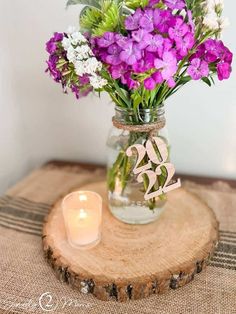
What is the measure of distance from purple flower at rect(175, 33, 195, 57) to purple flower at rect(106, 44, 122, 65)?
100 millimetres

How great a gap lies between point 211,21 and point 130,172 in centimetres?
35

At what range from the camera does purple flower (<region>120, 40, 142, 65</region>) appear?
1.81 feet

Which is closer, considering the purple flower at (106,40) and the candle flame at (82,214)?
the purple flower at (106,40)

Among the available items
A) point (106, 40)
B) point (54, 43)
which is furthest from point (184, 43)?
point (54, 43)

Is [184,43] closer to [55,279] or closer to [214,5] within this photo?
[214,5]

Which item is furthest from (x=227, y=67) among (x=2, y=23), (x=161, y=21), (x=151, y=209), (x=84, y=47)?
(x=2, y=23)

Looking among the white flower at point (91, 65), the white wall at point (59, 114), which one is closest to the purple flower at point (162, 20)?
the white flower at point (91, 65)

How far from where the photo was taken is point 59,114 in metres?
1.15

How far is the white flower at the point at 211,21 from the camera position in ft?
1.94

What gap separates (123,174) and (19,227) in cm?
31

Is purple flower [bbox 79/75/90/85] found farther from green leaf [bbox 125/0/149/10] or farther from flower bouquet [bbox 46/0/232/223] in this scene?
green leaf [bbox 125/0/149/10]

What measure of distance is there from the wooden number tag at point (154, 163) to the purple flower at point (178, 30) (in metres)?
0.23

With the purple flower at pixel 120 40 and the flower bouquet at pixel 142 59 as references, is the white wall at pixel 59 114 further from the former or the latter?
the purple flower at pixel 120 40

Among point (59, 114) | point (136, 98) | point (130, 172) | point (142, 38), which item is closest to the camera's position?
point (142, 38)
